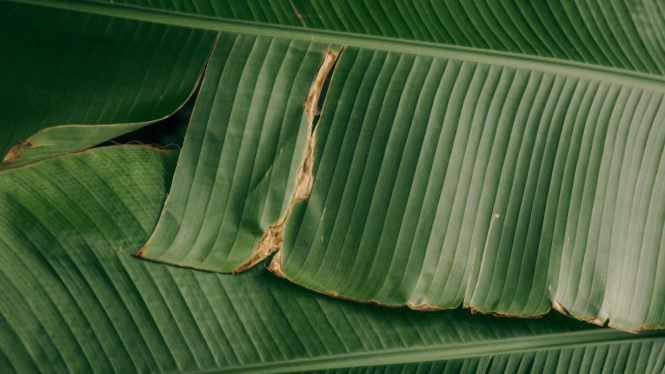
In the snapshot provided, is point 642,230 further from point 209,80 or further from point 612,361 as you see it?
point 209,80

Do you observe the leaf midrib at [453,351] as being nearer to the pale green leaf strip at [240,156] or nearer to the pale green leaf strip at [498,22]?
the pale green leaf strip at [240,156]

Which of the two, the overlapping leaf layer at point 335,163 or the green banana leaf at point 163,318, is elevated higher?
the overlapping leaf layer at point 335,163

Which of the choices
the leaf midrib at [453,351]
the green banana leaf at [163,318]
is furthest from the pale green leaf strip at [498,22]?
the leaf midrib at [453,351]

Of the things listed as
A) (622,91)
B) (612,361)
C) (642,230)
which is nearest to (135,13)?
(622,91)

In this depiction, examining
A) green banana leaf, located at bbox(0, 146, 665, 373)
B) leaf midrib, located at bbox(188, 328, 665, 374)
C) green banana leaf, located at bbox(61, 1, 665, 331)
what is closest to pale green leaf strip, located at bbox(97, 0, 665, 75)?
green banana leaf, located at bbox(61, 1, 665, 331)

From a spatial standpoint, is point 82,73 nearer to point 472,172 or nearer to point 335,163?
point 335,163

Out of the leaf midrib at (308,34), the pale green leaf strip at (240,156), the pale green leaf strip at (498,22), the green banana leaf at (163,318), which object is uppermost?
the pale green leaf strip at (498,22)

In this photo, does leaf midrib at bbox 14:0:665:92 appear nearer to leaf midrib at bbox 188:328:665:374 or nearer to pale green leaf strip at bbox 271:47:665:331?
pale green leaf strip at bbox 271:47:665:331
